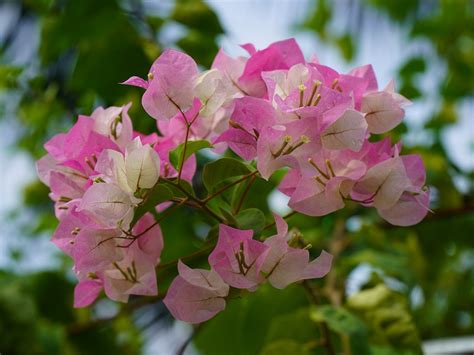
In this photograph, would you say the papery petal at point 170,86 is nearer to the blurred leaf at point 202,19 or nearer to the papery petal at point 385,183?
the papery petal at point 385,183

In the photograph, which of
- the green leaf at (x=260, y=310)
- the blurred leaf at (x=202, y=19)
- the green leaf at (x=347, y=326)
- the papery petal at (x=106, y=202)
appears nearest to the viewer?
the papery petal at (x=106, y=202)

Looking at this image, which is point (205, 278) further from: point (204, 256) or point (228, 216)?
point (204, 256)

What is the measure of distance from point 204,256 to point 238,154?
8.7 inches

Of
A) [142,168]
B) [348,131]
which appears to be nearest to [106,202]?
[142,168]

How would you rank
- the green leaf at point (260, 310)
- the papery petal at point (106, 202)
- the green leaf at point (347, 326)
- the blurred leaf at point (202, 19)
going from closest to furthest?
the papery petal at point (106, 202), the green leaf at point (347, 326), the green leaf at point (260, 310), the blurred leaf at point (202, 19)

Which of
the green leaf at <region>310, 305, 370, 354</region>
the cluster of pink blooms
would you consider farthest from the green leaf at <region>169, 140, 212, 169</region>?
the green leaf at <region>310, 305, 370, 354</region>

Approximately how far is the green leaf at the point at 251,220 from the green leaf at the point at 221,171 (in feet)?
0.07

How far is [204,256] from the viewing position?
58cm

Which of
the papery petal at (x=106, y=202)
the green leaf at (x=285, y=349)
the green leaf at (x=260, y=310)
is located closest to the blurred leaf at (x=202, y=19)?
the green leaf at (x=260, y=310)

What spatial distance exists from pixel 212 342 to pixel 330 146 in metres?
0.51

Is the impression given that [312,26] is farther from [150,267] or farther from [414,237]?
[150,267]

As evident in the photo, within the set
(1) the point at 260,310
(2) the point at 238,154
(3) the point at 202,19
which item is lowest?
(1) the point at 260,310

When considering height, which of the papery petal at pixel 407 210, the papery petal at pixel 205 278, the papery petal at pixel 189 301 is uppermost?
the papery petal at pixel 407 210

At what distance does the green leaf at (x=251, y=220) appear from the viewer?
367 millimetres
